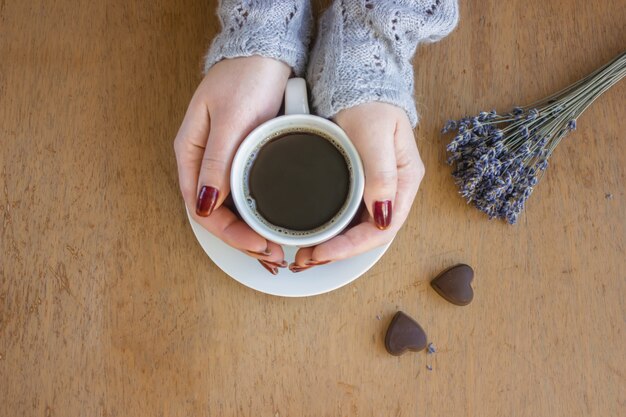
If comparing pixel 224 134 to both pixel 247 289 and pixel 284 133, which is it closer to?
pixel 284 133

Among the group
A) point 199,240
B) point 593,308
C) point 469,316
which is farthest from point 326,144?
point 593,308

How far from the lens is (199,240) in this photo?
0.86 meters

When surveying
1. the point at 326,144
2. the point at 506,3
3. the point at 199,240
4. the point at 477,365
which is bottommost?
the point at 477,365

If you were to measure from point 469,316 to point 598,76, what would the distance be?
43cm

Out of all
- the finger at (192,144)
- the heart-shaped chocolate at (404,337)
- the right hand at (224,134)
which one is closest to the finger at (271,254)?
the right hand at (224,134)

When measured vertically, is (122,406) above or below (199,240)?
below

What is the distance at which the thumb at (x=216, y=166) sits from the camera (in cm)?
76

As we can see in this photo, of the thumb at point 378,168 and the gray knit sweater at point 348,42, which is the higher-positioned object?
the gray knit sweater at point 348,42

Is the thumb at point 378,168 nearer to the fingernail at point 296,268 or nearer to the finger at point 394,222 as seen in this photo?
the finger at point 394,222

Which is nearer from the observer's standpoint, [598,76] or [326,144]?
[326,144]

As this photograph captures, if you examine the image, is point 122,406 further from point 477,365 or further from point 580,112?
point 580,112

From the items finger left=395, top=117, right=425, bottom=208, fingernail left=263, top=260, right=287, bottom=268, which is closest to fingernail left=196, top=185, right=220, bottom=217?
fingernail left=263, top=260, right=287, bottom=268

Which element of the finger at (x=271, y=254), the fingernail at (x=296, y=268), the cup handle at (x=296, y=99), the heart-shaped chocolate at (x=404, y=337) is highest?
the cup handle at (x=296, y=99)

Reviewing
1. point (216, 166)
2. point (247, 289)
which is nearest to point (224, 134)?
point (216, 166)
